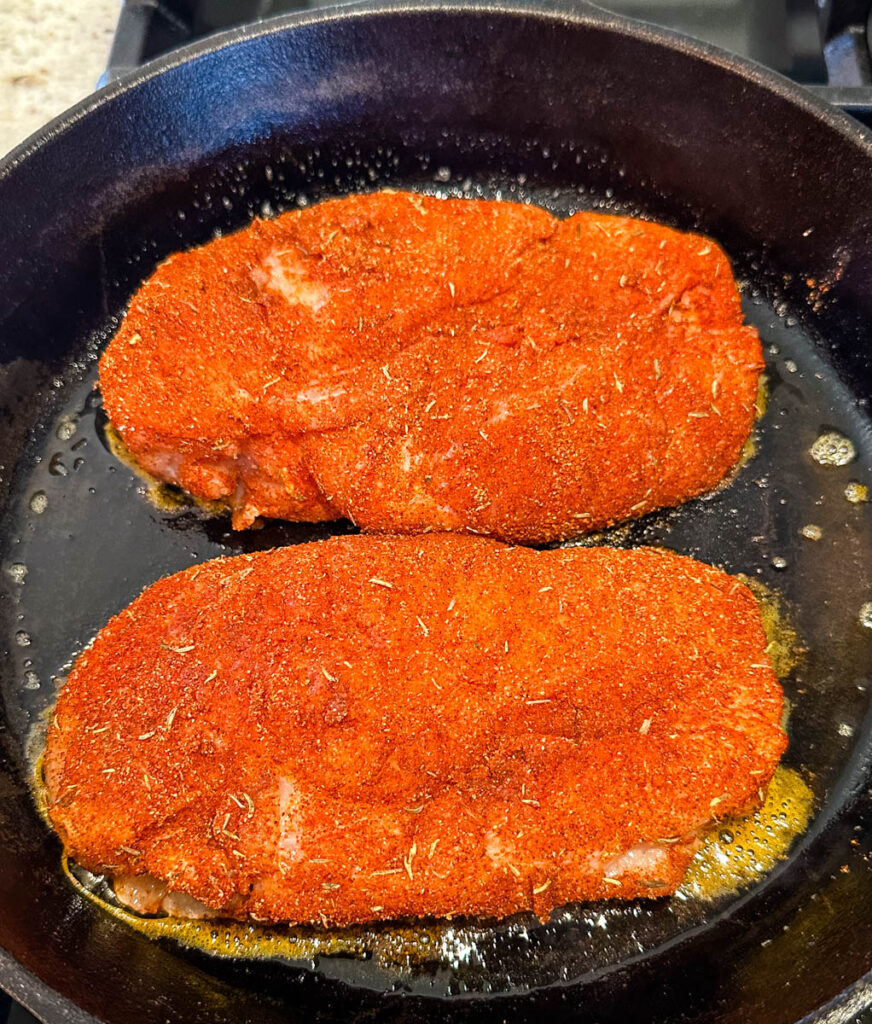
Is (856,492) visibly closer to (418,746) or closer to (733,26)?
(418,746)


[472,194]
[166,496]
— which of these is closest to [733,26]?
[472,194]

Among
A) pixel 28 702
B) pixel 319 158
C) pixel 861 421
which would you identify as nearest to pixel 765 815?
pixel 861 421

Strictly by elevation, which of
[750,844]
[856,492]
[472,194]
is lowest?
[750,844]

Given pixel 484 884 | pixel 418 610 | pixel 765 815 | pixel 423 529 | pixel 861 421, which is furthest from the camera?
pixel 861 421

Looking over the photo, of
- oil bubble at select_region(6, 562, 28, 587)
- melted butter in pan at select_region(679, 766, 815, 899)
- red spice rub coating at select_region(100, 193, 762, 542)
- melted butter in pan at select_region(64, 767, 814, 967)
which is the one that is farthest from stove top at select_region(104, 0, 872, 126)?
melted butter in pan at select_region(64, 767, 814, 967)

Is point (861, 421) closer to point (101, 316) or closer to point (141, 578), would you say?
point (141, 578)

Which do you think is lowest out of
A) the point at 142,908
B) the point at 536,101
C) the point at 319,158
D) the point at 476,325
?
the point at 142,908

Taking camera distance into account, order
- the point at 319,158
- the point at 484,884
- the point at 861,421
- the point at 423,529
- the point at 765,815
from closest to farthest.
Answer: the point at 484,884
the point at 765,815
the point at 423,529
the point at 861,421
the point at 319,158

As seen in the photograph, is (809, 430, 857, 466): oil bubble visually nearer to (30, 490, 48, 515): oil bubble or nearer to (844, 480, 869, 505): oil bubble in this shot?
(844, 480, 869, 505): oil bubble
